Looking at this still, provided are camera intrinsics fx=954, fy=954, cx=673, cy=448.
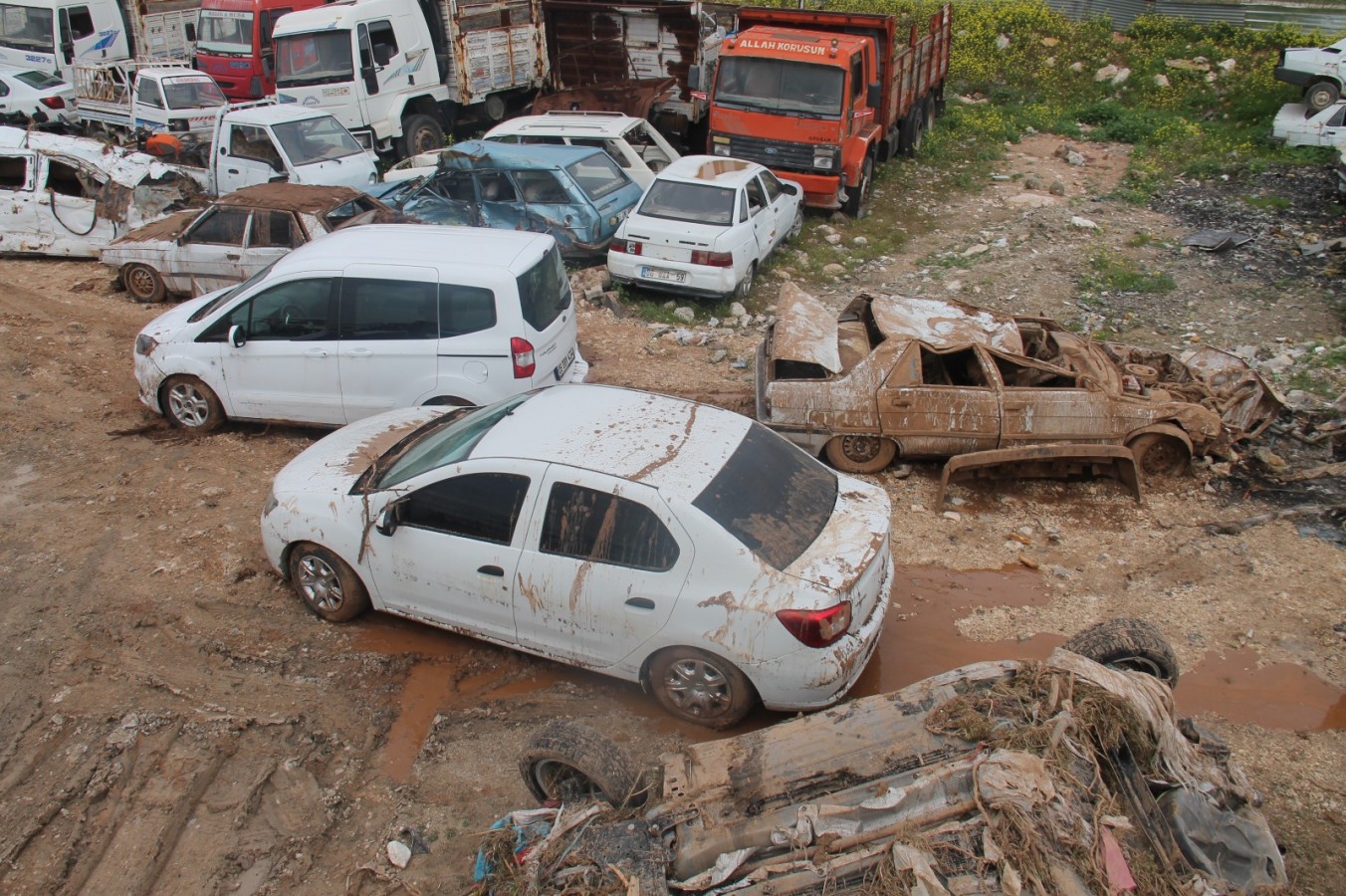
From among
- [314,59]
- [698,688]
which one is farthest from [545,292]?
[314,59]

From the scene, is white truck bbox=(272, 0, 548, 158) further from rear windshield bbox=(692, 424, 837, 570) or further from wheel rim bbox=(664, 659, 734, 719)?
wheel rim bbox=(664, 659, 734, 719)

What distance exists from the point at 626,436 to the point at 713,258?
18.9 ft

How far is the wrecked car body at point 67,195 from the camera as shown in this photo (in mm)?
11945

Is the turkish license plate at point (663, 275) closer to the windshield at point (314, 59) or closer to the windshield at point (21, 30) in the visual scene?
the windshield at point (314, 59)

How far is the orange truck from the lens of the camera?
1344 centimetres

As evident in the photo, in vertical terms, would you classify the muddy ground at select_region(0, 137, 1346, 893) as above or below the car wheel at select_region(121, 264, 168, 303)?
below

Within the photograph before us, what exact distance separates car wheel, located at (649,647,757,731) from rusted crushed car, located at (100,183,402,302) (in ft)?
23.3

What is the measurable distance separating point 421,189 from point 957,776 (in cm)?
1011

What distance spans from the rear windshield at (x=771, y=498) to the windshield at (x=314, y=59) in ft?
42.1

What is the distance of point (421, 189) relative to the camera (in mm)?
11664

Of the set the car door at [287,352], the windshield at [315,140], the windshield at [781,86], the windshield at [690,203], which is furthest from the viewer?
the windshield at [781,86]

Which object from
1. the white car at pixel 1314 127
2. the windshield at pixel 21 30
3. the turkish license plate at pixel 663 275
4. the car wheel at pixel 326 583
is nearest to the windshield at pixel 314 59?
the windshield at pixel 21 30

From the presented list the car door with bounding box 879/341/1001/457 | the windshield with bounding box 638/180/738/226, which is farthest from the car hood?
the windshield with bounding box 638/180/738/226

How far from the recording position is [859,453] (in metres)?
7.68
